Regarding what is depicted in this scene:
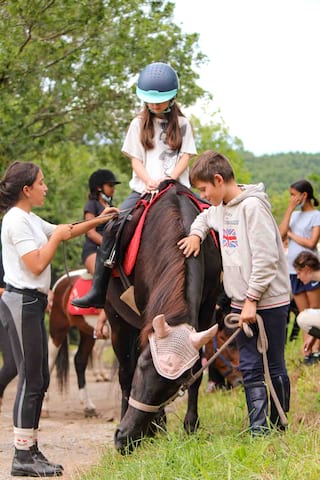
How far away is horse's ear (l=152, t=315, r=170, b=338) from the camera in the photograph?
194 inches

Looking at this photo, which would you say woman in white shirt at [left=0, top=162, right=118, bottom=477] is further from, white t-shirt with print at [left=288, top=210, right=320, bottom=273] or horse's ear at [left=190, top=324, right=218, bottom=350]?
white t-shirt with print at [left=288, top=210, right=320, bottom=273]

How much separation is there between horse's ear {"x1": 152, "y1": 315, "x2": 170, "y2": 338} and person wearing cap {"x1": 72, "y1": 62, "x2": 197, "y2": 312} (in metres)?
1.84

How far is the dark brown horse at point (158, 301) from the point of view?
5.05 m

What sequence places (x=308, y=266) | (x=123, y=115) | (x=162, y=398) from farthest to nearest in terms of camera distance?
1. (x=123, y=115)
2. (x=308, y=266)
3. (x=162, y=398)

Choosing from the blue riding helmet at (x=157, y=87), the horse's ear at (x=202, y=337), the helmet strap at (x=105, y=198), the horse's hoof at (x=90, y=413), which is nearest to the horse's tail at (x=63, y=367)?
the horse's hoof at (x=90, y=413)

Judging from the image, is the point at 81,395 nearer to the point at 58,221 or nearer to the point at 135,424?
the point at 135,424

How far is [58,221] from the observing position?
27078 mm

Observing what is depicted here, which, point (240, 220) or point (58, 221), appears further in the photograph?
point (58, 221)

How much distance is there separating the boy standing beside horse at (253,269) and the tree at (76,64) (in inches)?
253

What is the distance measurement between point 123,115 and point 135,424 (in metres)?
9.39

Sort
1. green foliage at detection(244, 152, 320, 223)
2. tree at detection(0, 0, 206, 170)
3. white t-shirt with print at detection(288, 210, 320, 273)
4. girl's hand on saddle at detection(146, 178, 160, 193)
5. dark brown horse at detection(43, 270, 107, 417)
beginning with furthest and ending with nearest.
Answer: green foliage at detection(244, 152, 320, 223)
tree at detection(0, 0, 206, 170)
dark brown horse at detection(43, 270, 107, 417)
white t-shirt with print at detection(288, 210, 320, 273)
girl's hand on saddle at detection(146, 178, 160, 193)

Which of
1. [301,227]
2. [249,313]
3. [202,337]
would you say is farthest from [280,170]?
[202,337]

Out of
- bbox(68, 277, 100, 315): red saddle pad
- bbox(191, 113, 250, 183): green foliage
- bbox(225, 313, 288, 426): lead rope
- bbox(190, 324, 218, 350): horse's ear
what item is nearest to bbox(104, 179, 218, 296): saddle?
bbox(225, 313, 288, 426): lead rope

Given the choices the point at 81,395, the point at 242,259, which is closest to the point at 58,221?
the point at 81,395
